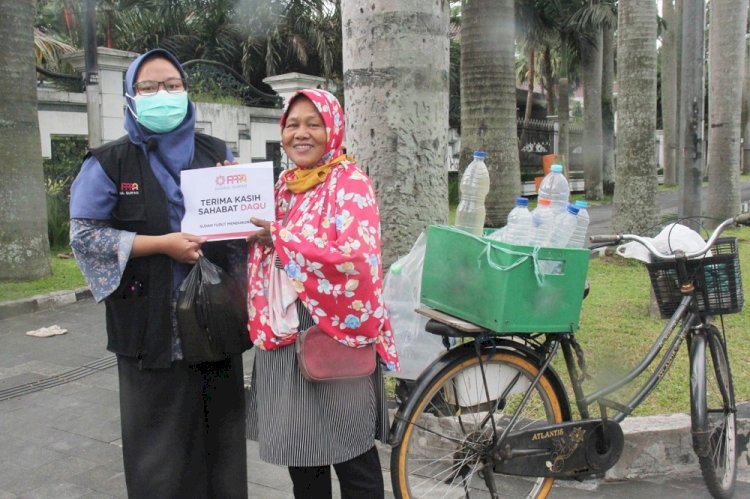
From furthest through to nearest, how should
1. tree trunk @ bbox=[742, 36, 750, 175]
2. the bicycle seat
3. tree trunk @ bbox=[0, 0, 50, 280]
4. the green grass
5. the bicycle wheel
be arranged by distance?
tree trunk @ bbox=[742, 36, 750, 175] → tree trunk @ bbox=[0, 0, 50, 280] → the green grass → the bicycle wheel → the bicycle seat

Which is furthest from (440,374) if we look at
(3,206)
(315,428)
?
(3,206)

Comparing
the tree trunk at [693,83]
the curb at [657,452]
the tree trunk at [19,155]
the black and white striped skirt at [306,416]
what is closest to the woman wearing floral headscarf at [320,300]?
the black and white striped skirt at [306,416]

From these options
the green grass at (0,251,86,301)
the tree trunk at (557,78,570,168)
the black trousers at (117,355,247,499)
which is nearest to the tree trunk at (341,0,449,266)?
the black trousers at (117,355,247,499)

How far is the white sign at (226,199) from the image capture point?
242 centimetres

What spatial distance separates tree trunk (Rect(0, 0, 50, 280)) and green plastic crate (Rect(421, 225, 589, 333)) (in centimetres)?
630

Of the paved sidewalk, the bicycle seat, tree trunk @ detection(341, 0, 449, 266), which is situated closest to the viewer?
the bicycle seat

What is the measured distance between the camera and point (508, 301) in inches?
102

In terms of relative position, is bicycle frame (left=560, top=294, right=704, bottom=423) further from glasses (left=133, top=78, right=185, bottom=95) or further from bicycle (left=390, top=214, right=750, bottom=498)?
glasses (left=133, top=78, right=185, bottom=95)

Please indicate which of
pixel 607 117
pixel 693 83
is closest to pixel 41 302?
pixel 693 83

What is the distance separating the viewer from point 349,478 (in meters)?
2.52

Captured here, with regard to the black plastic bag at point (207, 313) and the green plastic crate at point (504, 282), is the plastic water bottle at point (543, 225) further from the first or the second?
the black plastic bag at point (207, 313)

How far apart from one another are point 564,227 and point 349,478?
1.28 m

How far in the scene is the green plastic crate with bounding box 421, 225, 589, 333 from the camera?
258 cm

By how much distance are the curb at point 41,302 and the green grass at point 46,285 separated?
0.45ft
